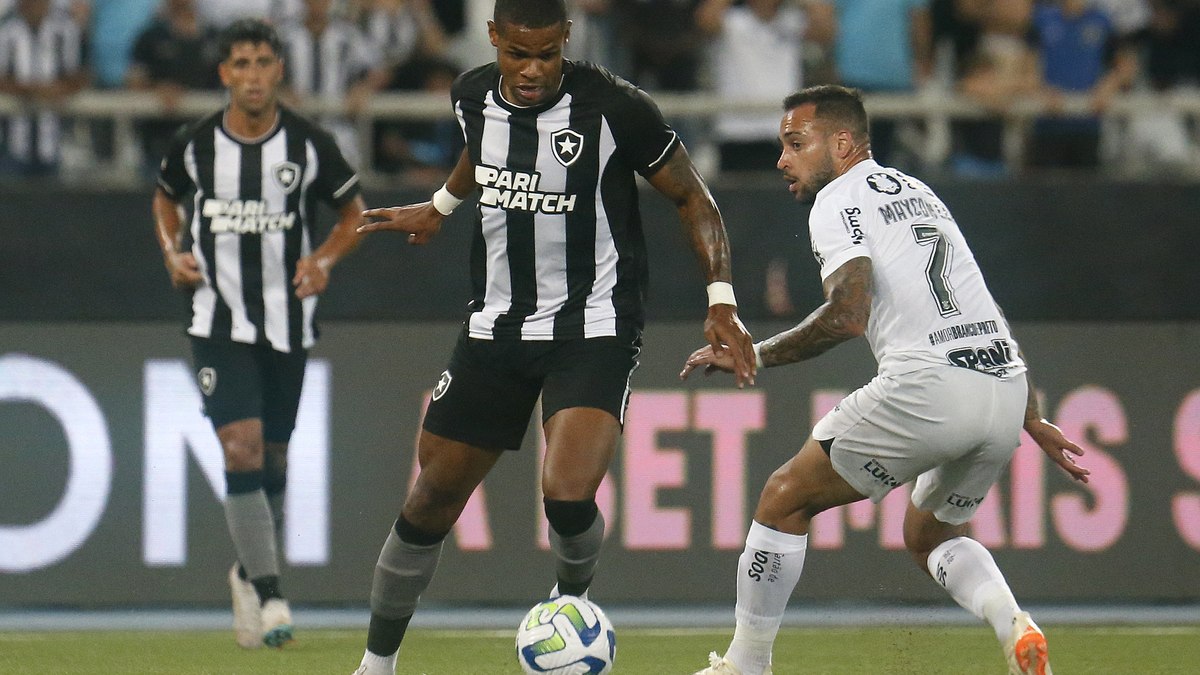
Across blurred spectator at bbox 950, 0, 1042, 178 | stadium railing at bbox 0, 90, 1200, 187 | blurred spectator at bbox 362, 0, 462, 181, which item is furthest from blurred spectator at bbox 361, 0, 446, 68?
blurred spectator at bbox 950, 0, 1042, 178

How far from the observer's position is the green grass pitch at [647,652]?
6.88m

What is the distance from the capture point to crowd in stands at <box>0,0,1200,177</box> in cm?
977

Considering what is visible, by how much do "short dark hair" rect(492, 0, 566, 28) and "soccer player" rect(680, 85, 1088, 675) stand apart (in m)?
0.94

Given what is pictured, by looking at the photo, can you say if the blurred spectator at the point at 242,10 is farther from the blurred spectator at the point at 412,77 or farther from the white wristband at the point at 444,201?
the white wristband at the point at 444,201

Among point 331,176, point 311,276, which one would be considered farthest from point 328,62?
point 311,276

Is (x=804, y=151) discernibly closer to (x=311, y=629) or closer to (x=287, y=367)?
(x=287, y=367)

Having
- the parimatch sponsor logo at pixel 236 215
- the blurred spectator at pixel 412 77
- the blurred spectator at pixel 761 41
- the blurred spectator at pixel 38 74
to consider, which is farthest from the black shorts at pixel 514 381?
the blurred spectator at pixel 38 74

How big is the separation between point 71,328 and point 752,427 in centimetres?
344

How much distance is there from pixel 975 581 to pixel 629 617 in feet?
11.2

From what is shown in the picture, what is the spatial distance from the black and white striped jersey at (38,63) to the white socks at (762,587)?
539 centimetres

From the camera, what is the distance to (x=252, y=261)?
24.7 feet

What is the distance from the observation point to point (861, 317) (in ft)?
17.7

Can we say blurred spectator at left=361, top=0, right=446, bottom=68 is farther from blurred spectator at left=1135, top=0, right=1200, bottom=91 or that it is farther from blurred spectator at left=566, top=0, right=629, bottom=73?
blurred spectator at left=1135, top=0, right=1200, bottom=91

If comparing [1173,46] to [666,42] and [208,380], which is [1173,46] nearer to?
[666,42]
